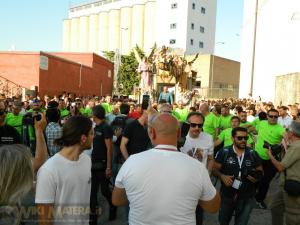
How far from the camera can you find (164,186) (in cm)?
259

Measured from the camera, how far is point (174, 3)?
200ft

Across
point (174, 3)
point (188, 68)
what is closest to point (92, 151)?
point (188, 68)

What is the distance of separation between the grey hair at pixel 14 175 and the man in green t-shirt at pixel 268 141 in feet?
19.2

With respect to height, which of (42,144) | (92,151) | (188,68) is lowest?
(92,151)

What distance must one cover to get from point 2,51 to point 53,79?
3.42m

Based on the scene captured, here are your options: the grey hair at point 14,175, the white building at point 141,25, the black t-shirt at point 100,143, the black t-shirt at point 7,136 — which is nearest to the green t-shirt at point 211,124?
the black t-shirt at point 100,143

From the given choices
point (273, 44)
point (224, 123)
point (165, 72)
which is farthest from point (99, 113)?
point (273, 44)

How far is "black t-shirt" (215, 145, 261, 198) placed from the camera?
16.1ft

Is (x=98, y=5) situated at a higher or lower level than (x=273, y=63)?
higher

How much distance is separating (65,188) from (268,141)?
5237 millimetres

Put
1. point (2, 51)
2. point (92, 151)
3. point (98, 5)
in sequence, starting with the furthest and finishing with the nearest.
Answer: point (98, 5), point (2, 51), point (92, 151)

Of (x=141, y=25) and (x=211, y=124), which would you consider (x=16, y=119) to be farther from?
(x=141, y=25)

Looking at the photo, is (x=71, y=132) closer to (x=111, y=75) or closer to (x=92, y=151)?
(x=92, y=151)

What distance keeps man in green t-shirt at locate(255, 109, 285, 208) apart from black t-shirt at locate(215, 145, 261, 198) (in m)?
2.48
